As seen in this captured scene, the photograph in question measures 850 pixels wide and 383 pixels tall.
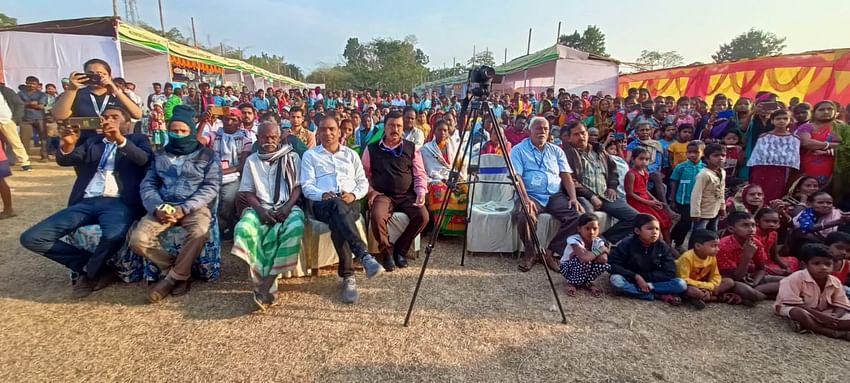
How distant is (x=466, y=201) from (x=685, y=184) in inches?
91.7

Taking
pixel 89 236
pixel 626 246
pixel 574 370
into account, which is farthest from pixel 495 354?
pixel 89 236

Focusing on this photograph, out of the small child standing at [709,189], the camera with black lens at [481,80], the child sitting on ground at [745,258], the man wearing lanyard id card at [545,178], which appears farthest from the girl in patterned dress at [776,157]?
the camera with black lens at [481,80]

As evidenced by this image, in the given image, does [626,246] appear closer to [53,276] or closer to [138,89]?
[53,276]

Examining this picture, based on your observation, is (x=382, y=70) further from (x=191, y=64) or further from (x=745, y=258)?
(x=745, y=258)

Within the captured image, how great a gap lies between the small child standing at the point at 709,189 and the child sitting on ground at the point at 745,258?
510 millimetres

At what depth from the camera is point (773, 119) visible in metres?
4.73

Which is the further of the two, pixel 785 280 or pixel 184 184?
pixel 184 184

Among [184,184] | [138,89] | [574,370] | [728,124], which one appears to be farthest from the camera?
[138,89]

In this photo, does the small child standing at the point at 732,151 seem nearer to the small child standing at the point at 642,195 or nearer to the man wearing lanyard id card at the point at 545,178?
the small child standing at the point at 642,195

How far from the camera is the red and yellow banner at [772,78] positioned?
28.0 feet

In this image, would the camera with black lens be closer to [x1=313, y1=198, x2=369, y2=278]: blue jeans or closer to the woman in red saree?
[x1=313, y1=198, x2=369, y2=278]: blue jeans

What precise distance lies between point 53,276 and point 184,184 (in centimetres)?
152

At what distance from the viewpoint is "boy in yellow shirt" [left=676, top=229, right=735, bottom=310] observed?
330 centimetres

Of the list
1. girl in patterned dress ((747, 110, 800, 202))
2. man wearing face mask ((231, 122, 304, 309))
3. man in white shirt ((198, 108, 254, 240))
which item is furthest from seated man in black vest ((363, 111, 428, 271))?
girl in patterned dress ((747, 110, 800, 202))
